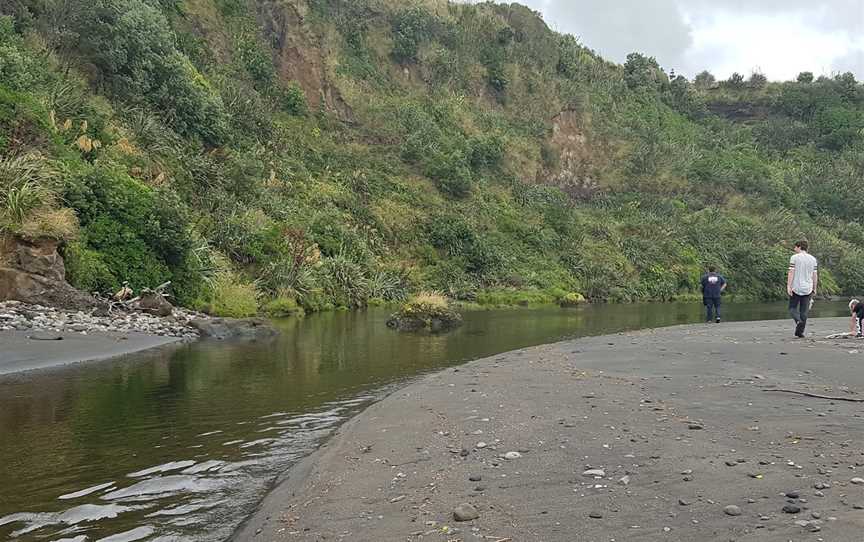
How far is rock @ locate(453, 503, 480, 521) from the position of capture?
407 cm

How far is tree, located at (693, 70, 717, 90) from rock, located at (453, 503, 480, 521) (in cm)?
11308

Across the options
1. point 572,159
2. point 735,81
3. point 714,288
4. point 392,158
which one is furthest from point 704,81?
point 714,288

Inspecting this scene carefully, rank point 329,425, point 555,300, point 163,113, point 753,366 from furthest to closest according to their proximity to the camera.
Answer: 1. point 555,300
2. point 163,113
3. point 753,366
4. point 329,425

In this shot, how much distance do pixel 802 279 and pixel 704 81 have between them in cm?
10436

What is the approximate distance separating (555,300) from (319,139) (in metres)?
23.1

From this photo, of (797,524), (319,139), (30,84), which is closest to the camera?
(797,524)

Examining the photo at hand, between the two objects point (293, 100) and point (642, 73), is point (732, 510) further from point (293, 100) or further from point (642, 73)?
point (642, 73)

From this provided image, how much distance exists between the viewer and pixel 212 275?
2369cm

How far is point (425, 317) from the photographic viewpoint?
22250 mm

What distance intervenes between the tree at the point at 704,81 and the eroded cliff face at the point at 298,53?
233ft

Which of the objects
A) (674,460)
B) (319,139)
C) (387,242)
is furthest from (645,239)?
(674,460)

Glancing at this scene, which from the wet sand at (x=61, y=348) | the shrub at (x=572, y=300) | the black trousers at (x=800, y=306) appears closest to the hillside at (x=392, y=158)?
the shrub at (x=572, y=300)

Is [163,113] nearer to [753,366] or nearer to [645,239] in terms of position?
[753,366]

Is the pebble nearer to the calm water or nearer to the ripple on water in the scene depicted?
the calm water
